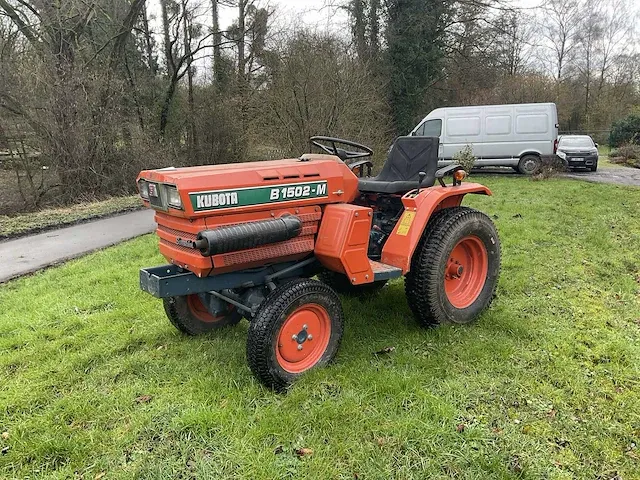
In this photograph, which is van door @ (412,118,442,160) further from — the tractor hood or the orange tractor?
the tractor hood

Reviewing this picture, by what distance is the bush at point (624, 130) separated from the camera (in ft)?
82.0

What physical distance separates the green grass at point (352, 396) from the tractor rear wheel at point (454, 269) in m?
0.16

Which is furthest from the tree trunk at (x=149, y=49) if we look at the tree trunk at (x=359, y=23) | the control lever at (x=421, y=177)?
the control lever at (x=421, y=177)

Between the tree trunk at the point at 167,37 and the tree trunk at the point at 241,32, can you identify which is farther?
the tree trunk at the point at 241,32

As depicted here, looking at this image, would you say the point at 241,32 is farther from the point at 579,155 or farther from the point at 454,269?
the point at 454,269

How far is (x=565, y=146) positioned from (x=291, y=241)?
A: 15.5m

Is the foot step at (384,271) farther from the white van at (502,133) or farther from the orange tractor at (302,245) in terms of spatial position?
the white van at (502,133)

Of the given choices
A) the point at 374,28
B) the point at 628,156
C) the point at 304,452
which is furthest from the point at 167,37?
the point at 628,156

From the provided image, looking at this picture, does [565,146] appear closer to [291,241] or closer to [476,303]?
[476,303]

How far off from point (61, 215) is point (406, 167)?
290 inches

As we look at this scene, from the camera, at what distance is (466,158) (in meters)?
12.7

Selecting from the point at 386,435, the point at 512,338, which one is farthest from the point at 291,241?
the point at 512,338

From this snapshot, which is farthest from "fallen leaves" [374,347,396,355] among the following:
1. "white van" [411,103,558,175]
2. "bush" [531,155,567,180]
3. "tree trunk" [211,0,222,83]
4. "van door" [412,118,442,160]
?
"tree trunk" [211,0,222,83]

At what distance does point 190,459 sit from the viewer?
93.0 inches
